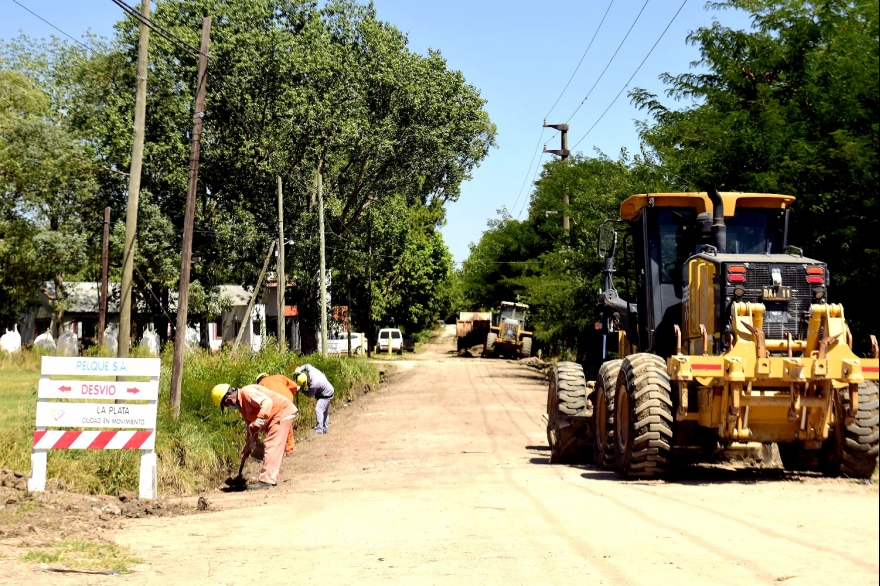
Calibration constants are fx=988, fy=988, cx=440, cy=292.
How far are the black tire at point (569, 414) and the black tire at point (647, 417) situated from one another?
93.9 inches

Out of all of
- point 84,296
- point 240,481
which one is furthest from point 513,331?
point 240,481

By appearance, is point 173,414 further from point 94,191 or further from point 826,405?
point 94,191

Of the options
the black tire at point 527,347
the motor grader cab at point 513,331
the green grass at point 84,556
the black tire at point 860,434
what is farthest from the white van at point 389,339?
the green grass at point 84,556

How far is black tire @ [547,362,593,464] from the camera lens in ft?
46.1

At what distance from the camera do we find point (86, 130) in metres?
49.8

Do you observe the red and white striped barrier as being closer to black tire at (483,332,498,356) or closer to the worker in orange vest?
the worker in orange vest

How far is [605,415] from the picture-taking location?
1266cm

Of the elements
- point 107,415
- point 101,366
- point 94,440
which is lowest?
point 94,440

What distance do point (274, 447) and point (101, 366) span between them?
261 centimetres

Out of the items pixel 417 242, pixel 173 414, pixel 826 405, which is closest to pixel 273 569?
pixel 826 405

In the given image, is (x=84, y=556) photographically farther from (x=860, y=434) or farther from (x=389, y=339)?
(x=389, y=339)

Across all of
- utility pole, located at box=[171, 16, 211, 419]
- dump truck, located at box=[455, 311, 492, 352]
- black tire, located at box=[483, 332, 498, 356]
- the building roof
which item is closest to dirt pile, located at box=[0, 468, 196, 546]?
utility pole, located at box=[171, 16, 211, 419]

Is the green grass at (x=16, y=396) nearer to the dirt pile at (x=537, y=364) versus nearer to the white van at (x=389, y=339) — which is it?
the dirt pile at (x=537, y=364)

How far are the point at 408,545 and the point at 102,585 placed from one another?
2.45 m
